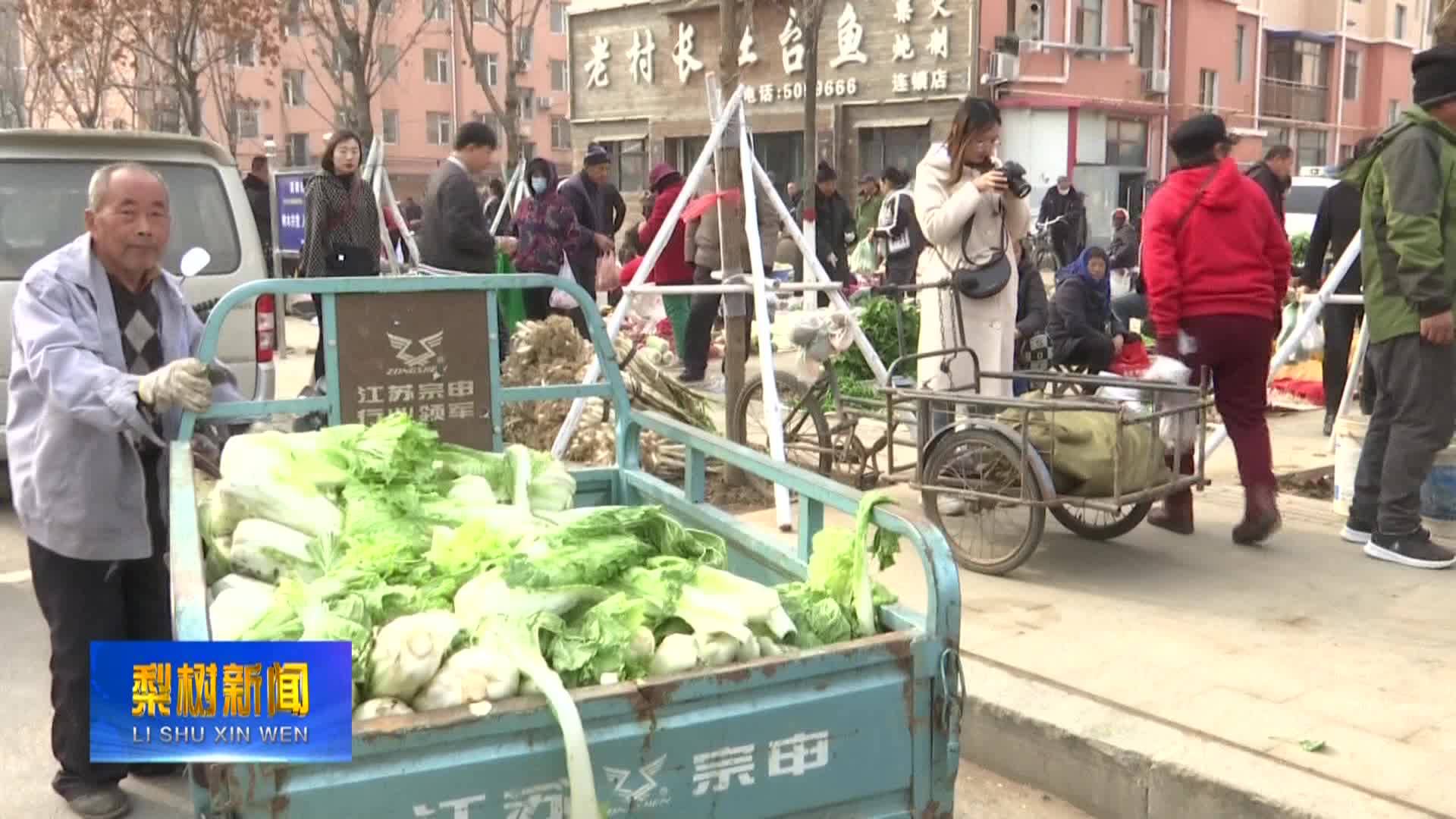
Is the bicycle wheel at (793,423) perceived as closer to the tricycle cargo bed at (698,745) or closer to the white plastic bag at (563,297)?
the white plastic bag at (563,297)

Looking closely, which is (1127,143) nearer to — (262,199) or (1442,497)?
(262,199)

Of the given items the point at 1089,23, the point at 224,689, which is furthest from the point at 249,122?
the point at 224,689

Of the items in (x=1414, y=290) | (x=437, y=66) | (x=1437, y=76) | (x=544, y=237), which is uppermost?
(x=437, y=66)

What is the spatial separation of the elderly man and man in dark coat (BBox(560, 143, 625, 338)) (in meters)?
5.72

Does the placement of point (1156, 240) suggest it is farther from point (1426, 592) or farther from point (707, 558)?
point (707, 558)

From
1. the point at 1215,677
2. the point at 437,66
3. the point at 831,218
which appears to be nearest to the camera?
the point at 1215,677

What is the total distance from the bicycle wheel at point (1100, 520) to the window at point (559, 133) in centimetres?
5264

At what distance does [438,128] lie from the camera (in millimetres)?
53344

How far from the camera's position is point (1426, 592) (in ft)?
16.7

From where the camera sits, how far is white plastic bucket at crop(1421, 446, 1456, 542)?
5.70 meters

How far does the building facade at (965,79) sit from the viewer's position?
2795 cm

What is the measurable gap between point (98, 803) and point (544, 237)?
21.3 feet

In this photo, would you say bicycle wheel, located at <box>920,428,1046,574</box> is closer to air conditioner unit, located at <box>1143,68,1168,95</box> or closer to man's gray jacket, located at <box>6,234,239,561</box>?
man's gray jacket, located at <box>6,234,239,561</box>
